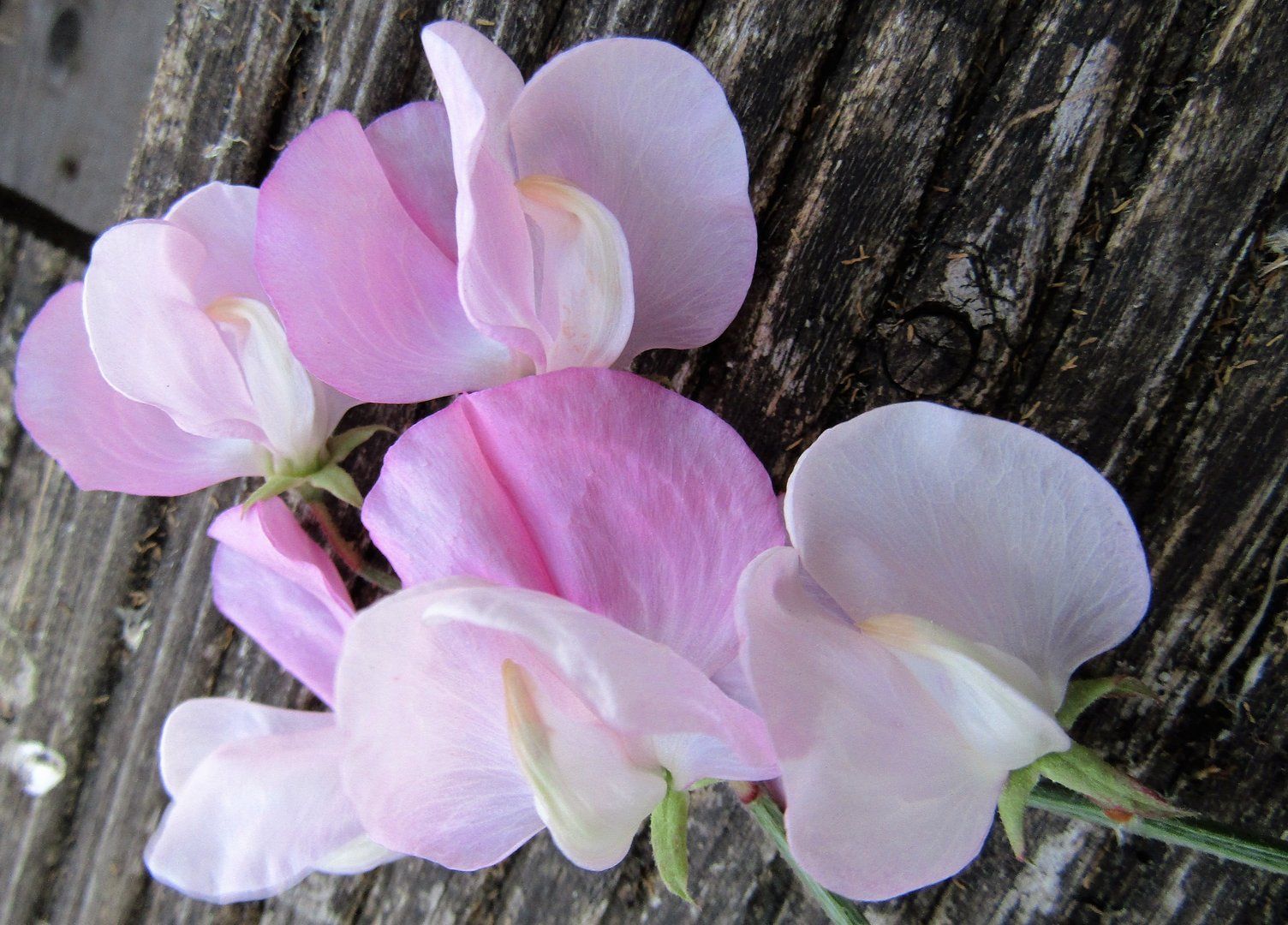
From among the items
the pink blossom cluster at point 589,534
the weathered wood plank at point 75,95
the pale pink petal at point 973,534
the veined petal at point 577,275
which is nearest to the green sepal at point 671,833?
the pink blossom cluster at point 589,534

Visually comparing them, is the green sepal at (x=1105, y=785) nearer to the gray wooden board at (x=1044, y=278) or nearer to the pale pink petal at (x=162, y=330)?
the gray wooden board at (x=1044, y=278)

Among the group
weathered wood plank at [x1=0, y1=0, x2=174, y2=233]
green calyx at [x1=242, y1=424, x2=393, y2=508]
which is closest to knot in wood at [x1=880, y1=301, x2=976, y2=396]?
green calyx at [x1=242, y1=424, x2=393, y2=508]

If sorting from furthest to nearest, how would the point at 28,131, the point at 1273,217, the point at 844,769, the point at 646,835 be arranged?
the point at 28,131 → the point at 646,835 → the point at 1273,217 → the point at 844,769

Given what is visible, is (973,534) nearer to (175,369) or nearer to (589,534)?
(589,534)

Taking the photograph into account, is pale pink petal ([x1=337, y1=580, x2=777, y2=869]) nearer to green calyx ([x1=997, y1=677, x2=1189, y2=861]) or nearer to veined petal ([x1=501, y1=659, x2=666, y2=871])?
veined petal ([x1=501, y1=659, x2=666, y2=871])

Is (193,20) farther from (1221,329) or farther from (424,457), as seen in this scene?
(1221,329)

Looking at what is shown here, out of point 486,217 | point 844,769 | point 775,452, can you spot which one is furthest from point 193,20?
point 844,769

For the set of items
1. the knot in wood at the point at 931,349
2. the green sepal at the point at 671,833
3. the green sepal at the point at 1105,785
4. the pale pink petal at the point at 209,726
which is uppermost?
the knot in wood at the point at 931,349
